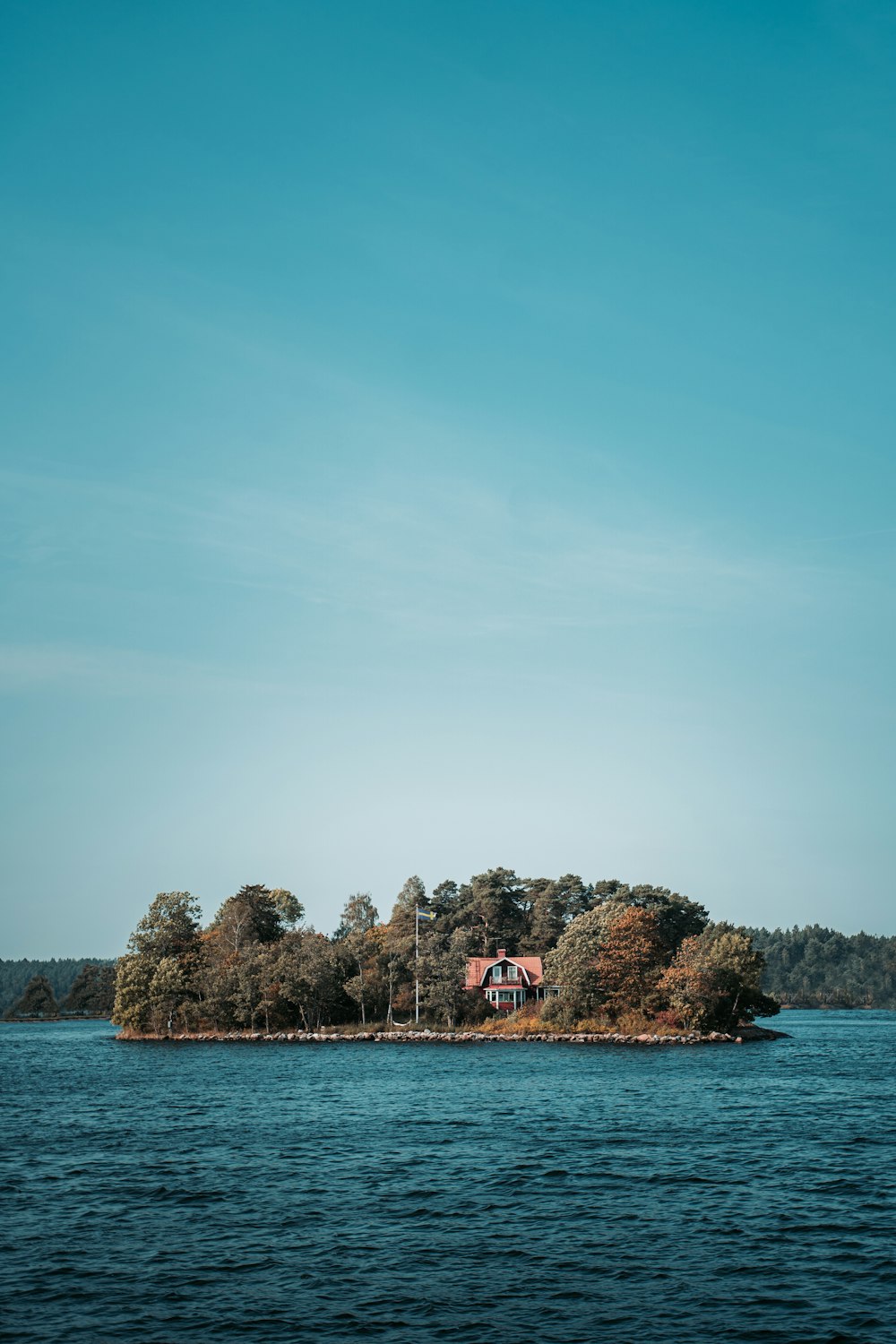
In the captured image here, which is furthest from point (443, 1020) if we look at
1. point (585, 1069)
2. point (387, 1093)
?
point (387, 1093)

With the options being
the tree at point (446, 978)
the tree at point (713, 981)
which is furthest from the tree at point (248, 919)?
the tree at point (713, 981)

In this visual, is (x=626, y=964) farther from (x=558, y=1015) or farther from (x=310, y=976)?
(x=310, y=976)

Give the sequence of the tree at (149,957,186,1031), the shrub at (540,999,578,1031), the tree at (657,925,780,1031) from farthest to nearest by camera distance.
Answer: the tree at (149,957,186,1031), the shrub at (540,999,578,1031), the tree at (657,925,780,1031)

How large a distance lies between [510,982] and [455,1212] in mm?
96505

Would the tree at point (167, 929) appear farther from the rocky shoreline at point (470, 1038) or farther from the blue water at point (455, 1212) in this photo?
the blue water at point (455, 1212)

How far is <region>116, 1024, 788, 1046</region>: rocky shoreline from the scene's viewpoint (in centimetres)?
10250

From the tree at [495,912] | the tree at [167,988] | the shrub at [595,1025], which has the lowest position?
the shrub at [595,1025]

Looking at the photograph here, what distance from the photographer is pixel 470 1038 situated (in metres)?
111

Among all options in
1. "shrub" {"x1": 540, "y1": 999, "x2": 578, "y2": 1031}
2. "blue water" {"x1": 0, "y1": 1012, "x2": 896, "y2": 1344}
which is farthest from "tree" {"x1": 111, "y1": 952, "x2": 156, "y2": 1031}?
"blue water" {"x1": 0, "y1": 1012, "x2": 896, "y2": 1344}

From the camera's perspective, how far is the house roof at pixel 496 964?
128 m

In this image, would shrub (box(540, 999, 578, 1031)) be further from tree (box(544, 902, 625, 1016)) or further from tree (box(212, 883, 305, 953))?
tree (box(212, 883, 305, 953))

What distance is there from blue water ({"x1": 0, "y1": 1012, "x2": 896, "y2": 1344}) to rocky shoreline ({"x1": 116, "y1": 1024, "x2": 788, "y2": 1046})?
→ 3436 cm

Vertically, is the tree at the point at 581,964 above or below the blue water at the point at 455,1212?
above

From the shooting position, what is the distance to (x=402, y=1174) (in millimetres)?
39219
